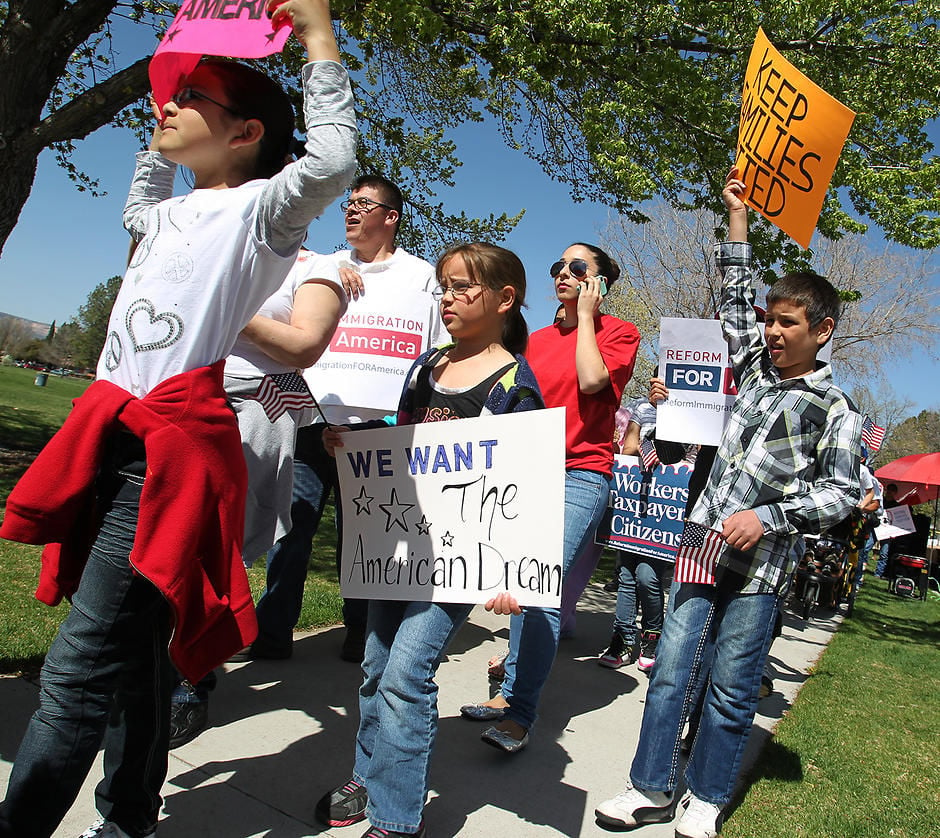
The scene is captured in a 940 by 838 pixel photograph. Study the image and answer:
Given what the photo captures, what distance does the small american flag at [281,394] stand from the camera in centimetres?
267

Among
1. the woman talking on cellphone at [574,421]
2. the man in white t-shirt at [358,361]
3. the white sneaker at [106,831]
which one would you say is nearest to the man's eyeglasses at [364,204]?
the man in white t-shirt at [358,361]

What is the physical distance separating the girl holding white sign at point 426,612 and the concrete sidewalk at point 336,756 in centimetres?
24

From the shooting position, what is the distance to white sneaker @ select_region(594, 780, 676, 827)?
2691 mm

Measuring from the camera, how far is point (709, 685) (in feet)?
9.26

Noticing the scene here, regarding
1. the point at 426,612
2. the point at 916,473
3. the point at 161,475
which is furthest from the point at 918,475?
the point at 161,475

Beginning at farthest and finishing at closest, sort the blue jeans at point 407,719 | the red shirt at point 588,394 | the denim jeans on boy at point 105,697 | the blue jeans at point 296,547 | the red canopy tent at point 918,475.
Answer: the red canopy tent at point 918,475 → the blue jeans at point 296,547 → the red shirt at point 588,394 → the blue jeans at point 407,719 → the denim jeans on boy at point 105,697

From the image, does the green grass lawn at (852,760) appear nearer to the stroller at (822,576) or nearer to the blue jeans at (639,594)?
the blue jeans at (639,594)

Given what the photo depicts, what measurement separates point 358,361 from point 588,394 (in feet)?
3.56

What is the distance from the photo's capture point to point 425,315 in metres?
3.82

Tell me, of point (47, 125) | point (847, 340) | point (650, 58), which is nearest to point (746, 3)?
point (650, 58)

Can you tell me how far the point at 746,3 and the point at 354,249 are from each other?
6.24 meters

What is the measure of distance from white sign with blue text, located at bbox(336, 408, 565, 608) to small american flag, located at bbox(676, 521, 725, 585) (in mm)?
700

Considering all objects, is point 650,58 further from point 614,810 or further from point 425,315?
point 614,810

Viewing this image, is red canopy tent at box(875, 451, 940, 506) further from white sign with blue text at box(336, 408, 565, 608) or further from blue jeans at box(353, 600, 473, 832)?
blue jeans at box(353, 600, 473, 832)
